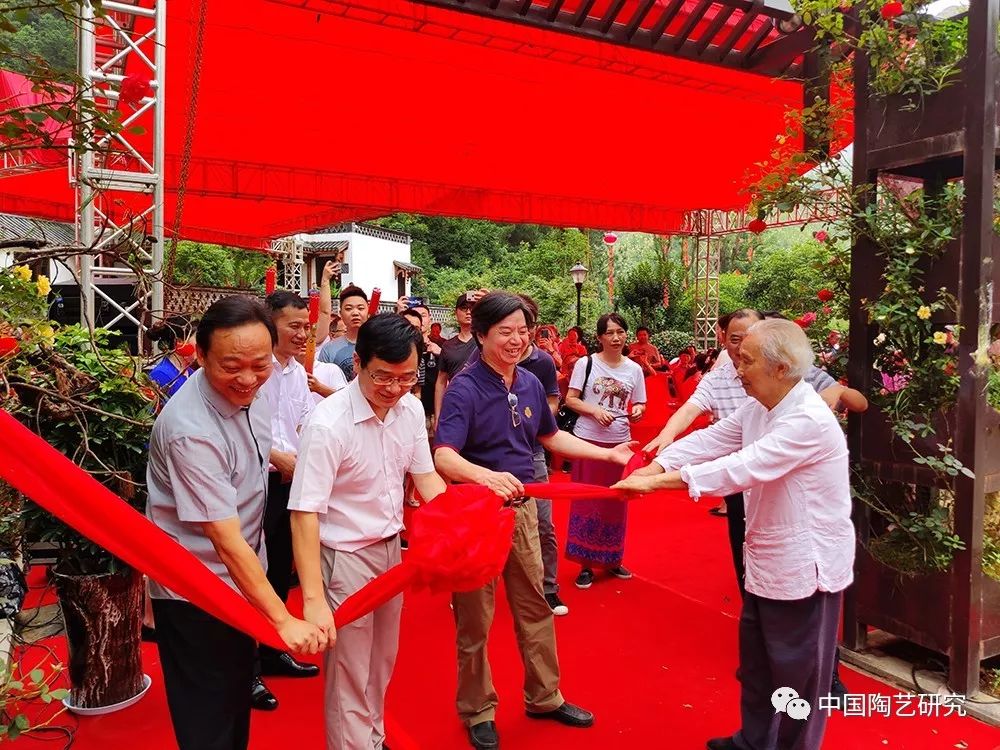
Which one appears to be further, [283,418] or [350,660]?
[283,418]

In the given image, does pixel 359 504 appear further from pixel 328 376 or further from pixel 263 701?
Answer: pixel 328 376

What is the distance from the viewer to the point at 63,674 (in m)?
2.88

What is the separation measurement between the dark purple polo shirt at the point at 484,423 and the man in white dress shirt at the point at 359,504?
47 centimetres

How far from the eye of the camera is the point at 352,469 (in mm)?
1875

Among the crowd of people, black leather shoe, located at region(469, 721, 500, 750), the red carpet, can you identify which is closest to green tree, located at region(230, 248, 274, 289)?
the red carpet

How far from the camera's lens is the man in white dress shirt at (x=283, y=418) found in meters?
Result: 3.00

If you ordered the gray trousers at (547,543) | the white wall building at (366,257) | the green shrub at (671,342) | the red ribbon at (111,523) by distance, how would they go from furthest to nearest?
the white wall building at (366,257)
the green shrub at (671,342)
the gray trousers at (547,543)
the red ribbon at (111,523)

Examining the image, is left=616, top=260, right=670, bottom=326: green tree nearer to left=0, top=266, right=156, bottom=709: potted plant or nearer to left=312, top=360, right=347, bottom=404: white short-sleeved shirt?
left=312, top=360, right=347, bottom=404: white short-sleeved shirt

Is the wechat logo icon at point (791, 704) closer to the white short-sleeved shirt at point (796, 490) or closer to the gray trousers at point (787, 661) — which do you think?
the gray trousers at point (787, 661)

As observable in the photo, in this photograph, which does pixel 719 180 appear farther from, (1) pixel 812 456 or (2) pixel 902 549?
(1) pixel 812 456

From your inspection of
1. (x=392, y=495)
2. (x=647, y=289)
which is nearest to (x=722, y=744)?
(x=392, y=495)

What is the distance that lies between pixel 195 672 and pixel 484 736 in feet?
3.82

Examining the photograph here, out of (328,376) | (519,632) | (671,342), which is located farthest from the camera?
(671,342)

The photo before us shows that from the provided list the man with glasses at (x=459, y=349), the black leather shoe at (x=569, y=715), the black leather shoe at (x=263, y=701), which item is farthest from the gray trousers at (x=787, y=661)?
the man with glasses at (x=459, y=349)
